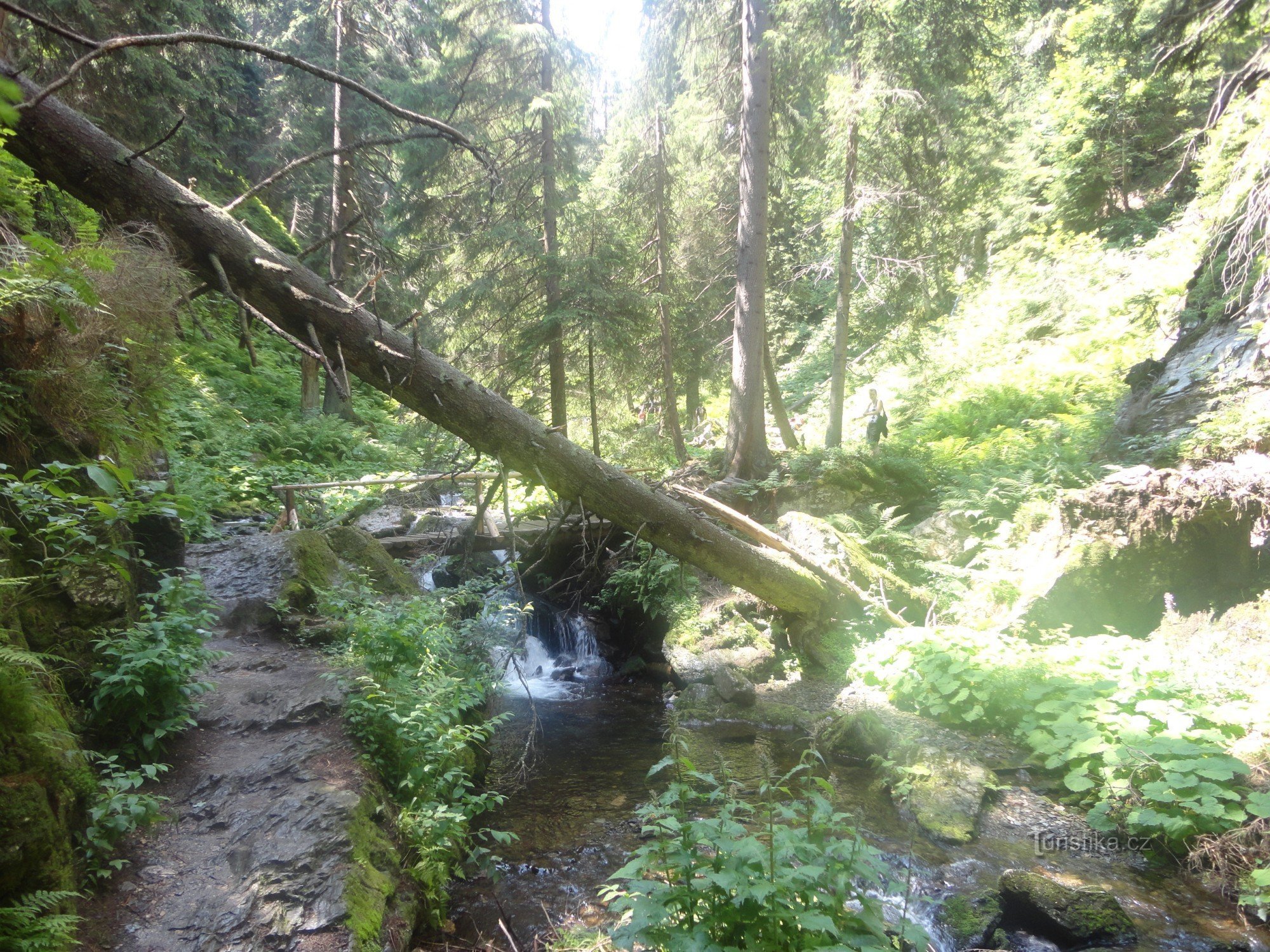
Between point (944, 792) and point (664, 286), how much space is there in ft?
36.7

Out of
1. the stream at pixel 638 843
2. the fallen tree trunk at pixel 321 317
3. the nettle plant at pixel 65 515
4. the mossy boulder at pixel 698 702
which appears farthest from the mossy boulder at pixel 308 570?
the mossy boulder at pixel 698 702

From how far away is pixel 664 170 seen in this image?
13.8 m

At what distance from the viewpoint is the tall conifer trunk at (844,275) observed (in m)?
11.6

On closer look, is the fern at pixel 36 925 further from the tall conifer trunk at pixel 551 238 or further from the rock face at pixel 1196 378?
the rock face at pixel 1196 378

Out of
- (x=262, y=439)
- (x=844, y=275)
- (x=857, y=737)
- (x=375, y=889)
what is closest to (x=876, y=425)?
(x=844, y=275)

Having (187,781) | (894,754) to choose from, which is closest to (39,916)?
(187,781)

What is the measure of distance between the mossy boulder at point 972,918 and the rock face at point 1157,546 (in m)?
4.26

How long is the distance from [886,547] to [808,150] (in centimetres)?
870

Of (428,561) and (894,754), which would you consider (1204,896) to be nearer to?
(894,754)

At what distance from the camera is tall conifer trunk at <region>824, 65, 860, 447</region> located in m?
11.6

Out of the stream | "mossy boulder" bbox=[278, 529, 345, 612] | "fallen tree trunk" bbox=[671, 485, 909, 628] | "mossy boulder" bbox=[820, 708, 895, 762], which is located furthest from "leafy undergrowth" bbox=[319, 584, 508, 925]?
"fallen tree trunk" bbox=[671, 485, 909, 628]

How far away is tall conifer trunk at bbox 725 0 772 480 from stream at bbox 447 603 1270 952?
497 centimetres

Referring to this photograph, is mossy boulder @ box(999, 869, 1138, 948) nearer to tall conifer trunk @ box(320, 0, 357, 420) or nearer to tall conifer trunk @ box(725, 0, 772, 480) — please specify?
tall conifer trunk @ box(725, 0, 772, 480)

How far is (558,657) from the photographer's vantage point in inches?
432
